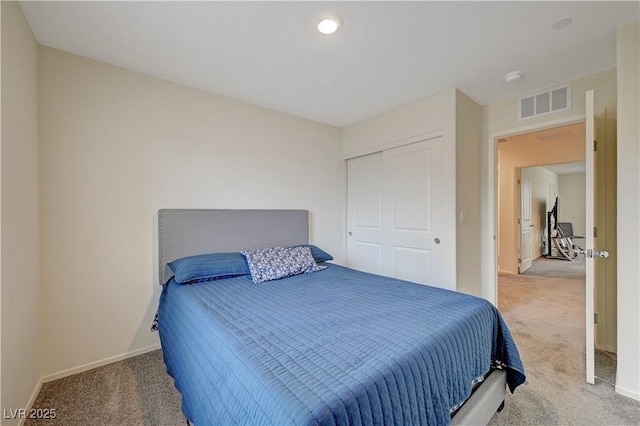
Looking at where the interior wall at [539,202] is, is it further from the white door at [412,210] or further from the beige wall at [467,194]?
the white door at [412,210]

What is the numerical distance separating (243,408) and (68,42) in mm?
2602

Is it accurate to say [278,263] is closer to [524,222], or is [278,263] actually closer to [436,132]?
[436,132]

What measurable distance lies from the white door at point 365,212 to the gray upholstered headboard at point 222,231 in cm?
80

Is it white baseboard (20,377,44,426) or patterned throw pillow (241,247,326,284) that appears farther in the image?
patterned throw pillow (241,247,326,284)

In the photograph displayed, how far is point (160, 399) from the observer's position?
171 centimetres

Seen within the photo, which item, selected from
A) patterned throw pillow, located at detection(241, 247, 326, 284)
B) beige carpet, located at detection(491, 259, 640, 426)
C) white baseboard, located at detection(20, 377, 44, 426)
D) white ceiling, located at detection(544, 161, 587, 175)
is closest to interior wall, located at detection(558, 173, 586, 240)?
white ceiling, located at detection(544, 161, 587, 175)

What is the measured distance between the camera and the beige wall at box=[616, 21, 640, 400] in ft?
5.55

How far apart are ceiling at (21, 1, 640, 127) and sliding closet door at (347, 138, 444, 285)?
0.76 m

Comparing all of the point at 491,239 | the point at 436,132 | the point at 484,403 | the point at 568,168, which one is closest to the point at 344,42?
the point at 436,132

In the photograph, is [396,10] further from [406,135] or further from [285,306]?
[285,306]

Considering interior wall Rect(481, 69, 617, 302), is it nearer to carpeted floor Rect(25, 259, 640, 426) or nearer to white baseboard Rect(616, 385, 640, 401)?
carpeted floor Rect(25, 259, 640, 426)

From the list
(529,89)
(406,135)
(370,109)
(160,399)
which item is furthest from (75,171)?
(529,89)

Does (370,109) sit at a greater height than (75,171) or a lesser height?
greater

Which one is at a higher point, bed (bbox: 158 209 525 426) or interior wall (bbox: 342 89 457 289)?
interior wall (bbox: 342 89 457 289)
